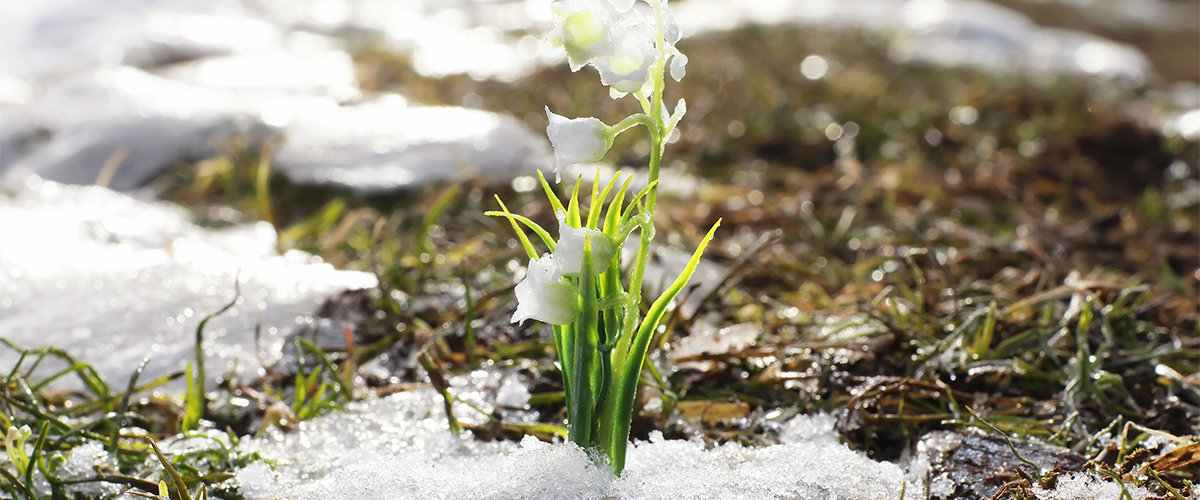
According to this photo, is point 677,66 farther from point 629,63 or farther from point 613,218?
point 613,218

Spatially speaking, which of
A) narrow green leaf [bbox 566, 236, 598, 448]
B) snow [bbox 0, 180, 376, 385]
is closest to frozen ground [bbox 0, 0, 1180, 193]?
snow [bbox 0, 180, 376, 385]

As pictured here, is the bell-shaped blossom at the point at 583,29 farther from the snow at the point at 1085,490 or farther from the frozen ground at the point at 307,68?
the frozen ground at the point at 307,68

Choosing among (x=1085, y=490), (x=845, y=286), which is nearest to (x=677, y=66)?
(x=1085, y=490)

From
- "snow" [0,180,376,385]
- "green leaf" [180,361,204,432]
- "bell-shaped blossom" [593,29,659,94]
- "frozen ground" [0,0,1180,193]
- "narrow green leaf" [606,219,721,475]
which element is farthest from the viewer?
"frozen ground" [0,0,1180,193]

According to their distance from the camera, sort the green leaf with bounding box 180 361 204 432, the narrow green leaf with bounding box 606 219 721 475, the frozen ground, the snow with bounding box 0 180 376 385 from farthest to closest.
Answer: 1. the frozen ground
2. the snow with bounding box 0 180 376 385
3. the green leaf with bounding box 180 361 204 432
4. the narrow green leaf with bounding box 606 219 721 475

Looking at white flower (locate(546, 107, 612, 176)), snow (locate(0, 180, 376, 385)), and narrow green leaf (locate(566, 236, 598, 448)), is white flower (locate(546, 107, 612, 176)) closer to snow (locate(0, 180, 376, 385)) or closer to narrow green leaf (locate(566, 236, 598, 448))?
narrow green leaf (locate(566, 236, 598, 448))

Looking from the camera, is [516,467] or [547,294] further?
[516,467]

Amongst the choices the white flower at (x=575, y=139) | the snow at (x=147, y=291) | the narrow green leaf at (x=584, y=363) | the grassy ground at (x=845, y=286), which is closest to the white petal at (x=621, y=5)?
the white flower at (x=575, y=139)
